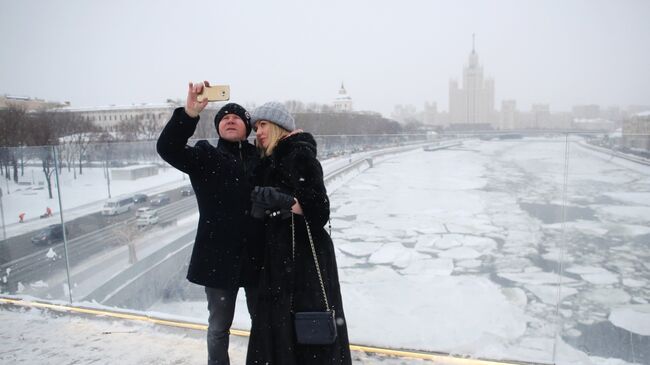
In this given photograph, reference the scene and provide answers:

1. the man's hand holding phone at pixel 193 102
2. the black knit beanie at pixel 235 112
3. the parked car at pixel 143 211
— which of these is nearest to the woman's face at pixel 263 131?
the black knit beanie at pixel 235 112

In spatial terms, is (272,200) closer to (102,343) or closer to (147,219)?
(102,343)

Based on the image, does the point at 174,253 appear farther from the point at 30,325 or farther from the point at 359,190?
the point at 359,190

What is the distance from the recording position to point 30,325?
8.96ft

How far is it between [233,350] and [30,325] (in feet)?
4.85

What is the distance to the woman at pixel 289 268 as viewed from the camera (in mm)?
1534

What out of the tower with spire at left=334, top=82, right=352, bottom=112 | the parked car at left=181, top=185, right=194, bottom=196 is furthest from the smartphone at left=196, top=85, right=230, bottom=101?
the tower with spire at left=334, top=82, right=352, bottom=112

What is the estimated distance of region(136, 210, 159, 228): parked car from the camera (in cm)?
407

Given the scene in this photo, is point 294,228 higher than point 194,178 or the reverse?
the reverse

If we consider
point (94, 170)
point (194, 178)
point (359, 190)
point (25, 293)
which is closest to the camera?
point (194, 178)

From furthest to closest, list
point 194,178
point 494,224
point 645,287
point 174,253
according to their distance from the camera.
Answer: point 494,224 < point 174,253 < point 645,287 < point 194,178

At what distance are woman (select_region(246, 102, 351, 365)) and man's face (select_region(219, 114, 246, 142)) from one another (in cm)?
16

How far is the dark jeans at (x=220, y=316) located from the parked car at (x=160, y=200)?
7.27 ft

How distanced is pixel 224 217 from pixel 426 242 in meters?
4.22

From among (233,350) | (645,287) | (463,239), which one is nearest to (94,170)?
(233,350)
